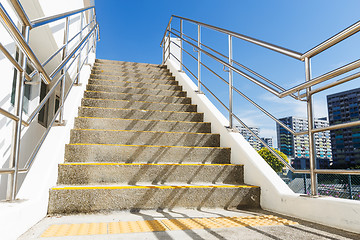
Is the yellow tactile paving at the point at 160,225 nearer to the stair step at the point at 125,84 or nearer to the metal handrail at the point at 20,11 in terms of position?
the metal handrail at the point at 20,11

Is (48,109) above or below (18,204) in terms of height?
above

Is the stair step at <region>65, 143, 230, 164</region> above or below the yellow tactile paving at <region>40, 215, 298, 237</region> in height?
above

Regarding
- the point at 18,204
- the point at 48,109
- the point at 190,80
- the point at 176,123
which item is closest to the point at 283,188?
the point at 176,123

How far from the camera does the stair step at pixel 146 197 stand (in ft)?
4.94

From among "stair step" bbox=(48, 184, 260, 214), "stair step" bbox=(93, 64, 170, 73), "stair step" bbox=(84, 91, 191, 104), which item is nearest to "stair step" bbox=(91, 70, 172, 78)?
"stair step" bbox=(93, 64, 170, 73)

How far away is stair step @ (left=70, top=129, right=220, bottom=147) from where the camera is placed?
2164 millimetres

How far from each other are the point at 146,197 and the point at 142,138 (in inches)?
29.8

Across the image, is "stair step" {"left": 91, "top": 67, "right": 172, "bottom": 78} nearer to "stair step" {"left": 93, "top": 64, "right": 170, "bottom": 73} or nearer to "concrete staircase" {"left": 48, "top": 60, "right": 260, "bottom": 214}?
"stair step" {"left": 93, "top": 64, "right": 170, "bottom": 73}

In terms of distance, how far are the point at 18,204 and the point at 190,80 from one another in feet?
10.0

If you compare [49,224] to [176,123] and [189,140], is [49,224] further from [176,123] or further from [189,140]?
[176,123]

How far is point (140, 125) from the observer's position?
2.55m

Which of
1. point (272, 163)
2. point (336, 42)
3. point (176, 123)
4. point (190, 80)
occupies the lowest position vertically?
point (272, 163)

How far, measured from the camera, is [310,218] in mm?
1425

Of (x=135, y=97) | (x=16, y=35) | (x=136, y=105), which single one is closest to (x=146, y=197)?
(x=16, y=35)
